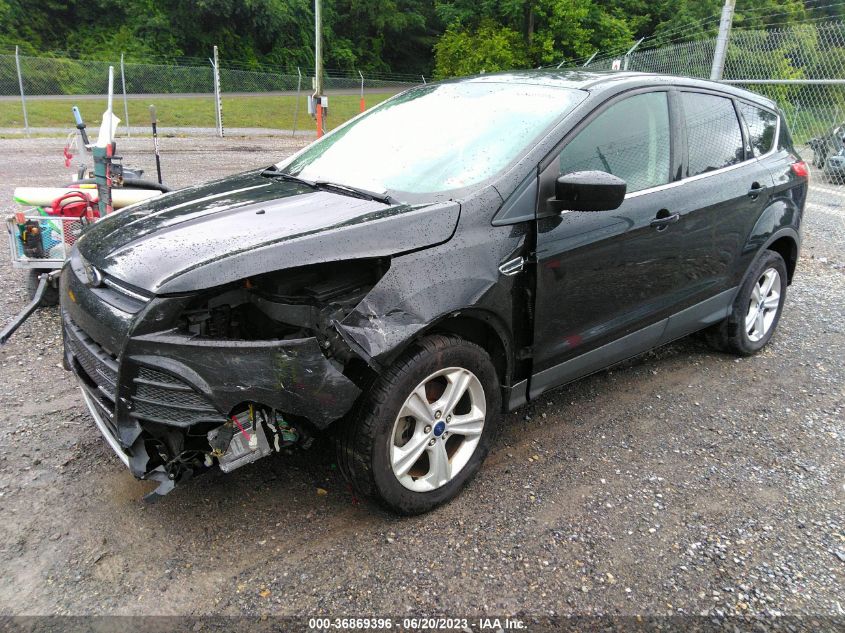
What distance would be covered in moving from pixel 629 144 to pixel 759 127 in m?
1.60

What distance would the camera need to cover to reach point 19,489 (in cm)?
283

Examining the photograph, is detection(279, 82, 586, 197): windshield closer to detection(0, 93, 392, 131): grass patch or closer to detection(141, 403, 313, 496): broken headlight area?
detection(141, 403, 313, 496): broken headlight area

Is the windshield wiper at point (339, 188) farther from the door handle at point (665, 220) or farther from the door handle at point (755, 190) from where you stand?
the door handle at point (755, 190)

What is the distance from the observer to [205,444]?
7.82ft

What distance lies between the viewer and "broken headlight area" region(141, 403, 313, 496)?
2332mm

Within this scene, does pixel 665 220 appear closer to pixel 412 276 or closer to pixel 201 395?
pixel 412 276

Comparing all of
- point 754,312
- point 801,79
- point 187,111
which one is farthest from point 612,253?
point 187,111

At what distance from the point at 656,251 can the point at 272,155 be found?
14.7m

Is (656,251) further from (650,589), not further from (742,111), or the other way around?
(650,589)

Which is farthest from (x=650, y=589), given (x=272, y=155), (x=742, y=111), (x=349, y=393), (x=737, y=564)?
(x=272, y=155)

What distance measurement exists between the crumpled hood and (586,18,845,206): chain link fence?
10513 millimetres

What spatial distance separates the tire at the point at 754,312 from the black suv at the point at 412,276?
1.56ft

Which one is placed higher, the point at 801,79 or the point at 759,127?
the point at 801,79

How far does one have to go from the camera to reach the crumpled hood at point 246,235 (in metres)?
2.30
